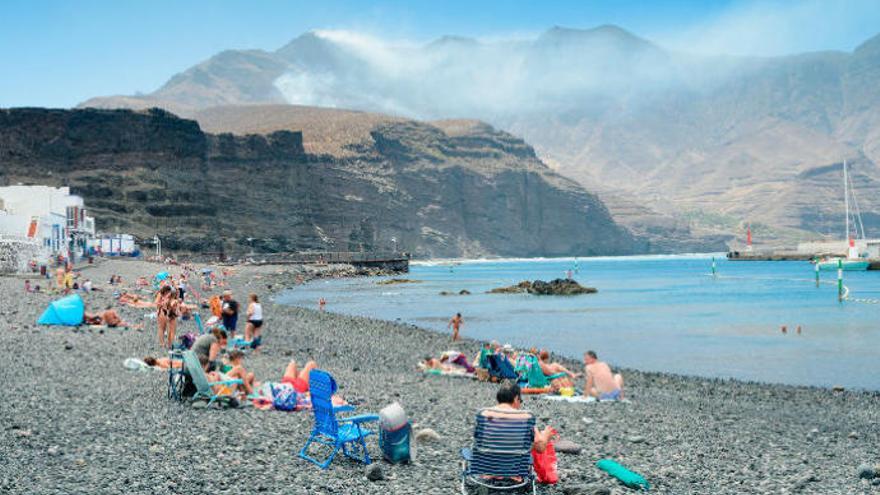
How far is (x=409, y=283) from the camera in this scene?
91750 millimetres

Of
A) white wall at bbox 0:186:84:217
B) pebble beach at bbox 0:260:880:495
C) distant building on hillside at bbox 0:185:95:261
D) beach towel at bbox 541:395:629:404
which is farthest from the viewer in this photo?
white wall at bbox 0:186:84:217

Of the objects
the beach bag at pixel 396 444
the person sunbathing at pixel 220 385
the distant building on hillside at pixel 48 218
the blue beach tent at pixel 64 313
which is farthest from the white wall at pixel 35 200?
the beach bag at pixel 396 444

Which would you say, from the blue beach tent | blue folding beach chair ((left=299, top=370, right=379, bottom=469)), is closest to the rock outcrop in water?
the blue beach tent

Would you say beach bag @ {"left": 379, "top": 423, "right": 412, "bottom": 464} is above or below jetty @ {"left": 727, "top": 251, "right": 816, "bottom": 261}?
below

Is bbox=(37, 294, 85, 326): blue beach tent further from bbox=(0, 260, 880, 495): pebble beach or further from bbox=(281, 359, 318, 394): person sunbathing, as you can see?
bbox=(281, 359, 318, 394): person sunbathing

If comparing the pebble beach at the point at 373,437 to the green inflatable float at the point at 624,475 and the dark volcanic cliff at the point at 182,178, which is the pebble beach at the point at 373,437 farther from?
the dark volcanic cliff at the point at 182,178

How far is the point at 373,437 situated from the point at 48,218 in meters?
62.0

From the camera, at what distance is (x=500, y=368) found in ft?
64.0

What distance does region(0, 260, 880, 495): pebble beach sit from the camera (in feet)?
31.4

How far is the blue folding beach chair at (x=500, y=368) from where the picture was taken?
63.3 feet

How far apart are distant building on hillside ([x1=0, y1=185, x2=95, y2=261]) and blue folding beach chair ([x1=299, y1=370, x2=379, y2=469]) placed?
52.5 metres

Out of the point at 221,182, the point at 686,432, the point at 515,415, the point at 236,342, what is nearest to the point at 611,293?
the point at 236,342

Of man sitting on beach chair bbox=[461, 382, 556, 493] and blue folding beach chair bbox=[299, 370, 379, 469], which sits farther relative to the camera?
blue folding beach chair bbox=[299, 370, 379, 469]

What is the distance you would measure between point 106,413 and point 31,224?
2086 inches
